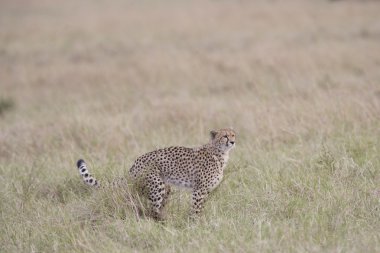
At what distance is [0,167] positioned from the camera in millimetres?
6504

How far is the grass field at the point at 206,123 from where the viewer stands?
4.48 m

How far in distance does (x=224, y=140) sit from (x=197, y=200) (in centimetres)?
49

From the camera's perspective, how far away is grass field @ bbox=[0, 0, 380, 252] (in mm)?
4477

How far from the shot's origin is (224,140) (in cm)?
497

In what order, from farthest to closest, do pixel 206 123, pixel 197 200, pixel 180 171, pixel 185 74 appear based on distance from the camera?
pixel 185 74 → pixel 206 123 → pixel 180 171 → pixel 197 200

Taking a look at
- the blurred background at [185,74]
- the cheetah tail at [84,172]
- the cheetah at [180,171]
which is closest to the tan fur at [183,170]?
the cheetah at [180,171]

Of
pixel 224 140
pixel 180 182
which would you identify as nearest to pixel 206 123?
pixel 224 140

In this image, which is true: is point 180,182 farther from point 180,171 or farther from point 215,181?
point 215,181

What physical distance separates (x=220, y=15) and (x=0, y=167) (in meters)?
10.2

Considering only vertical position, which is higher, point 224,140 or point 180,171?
point 224,140

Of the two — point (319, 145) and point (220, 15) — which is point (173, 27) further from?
point (319, 145)

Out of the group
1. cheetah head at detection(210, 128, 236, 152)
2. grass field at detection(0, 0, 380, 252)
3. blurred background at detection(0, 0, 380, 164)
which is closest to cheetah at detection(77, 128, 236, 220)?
cheetah head at detection(210, 128, 236, 152)

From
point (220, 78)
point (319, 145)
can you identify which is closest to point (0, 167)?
point (319, 145)

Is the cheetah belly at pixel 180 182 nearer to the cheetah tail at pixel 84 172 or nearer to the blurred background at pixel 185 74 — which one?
the cheetah tail at pixel 84 172
